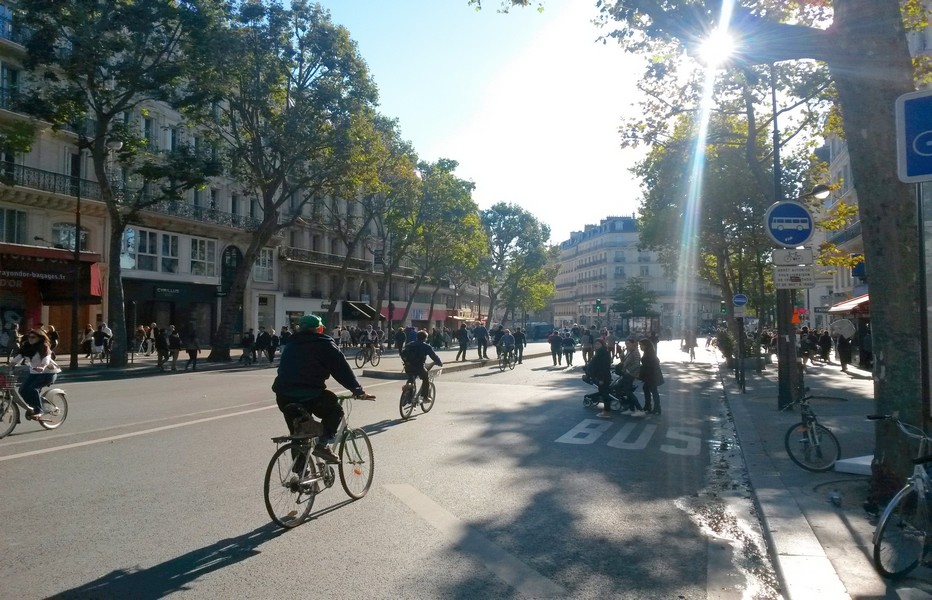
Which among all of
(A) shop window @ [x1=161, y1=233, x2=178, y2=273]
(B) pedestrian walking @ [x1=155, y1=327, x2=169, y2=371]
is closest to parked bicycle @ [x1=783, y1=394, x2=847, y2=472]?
(B) pedestrian walking @ [x1=155, y1=327, x2=169, y2=371]

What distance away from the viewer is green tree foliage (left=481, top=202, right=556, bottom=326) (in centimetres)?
8038

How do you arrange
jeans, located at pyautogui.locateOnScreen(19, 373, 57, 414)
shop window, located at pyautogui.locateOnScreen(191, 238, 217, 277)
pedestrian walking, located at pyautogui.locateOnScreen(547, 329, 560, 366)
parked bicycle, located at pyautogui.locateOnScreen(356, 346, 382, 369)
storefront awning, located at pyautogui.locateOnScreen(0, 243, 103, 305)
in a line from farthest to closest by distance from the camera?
shop window, located at pyautogui.locateOnScreen(191, 238, 217, 277)
pedestrian walking, located at pyautogui.locateOnScreen(547, 329, 560, 366)
storefront awning, located at pyautogui.locateOnScreen(0, 243, 103, 305)
parked bicycle, located at pyautogui.locateOnScreen(356, 346, 382, 369)
jeans, located at pyautogui.locateOnScreen(19, 373, 57, 414)

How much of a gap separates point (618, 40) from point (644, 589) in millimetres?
13339

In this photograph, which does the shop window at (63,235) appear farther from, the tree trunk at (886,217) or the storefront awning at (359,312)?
the tree trunk at (886,217)

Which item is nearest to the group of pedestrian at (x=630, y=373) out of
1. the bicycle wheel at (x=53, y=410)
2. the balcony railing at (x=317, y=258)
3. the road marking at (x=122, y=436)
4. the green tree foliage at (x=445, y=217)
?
the road marking at (x=122, y=436)

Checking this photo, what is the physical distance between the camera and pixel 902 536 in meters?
4.75

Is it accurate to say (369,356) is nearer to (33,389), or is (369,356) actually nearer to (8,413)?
(33,389)

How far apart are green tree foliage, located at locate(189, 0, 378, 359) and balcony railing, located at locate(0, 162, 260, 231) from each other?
4572 mm

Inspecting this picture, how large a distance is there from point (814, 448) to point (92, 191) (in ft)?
108

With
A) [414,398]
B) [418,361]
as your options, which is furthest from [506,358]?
[414,398]

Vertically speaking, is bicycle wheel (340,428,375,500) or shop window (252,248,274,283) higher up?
shop window (252,248,274,283)

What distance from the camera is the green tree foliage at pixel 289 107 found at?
27.2m

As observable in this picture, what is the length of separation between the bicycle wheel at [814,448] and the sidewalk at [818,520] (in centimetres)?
13

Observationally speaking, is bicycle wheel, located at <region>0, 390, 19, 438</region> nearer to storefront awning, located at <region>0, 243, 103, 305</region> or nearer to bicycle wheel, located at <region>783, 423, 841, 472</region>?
bicycle wheel, located at <region>783, 423, 841, 472</region>
